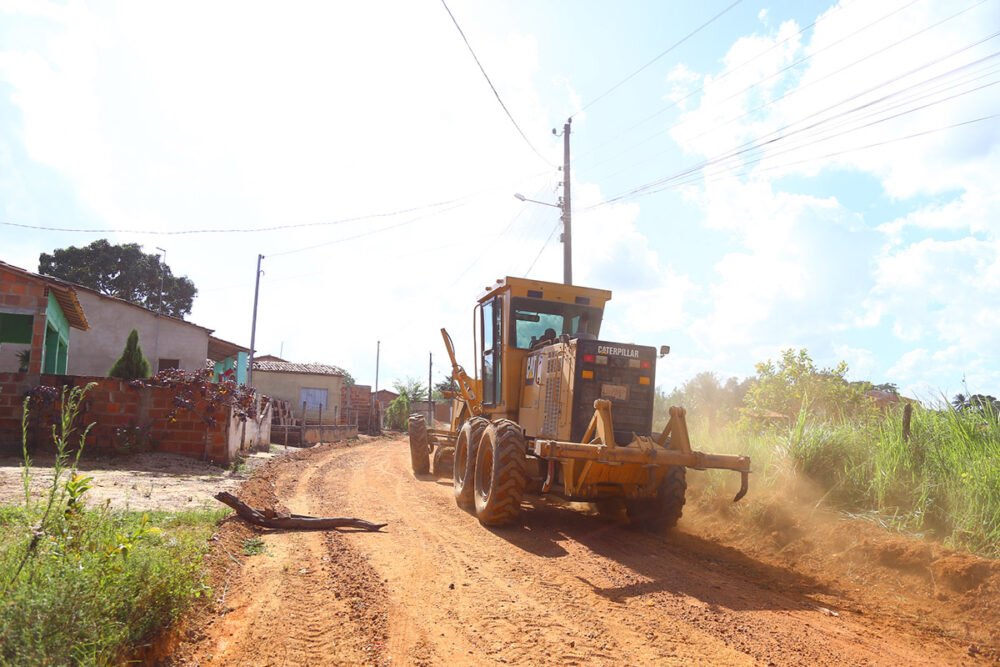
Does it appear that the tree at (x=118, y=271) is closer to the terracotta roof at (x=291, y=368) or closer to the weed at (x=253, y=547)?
the terracotta roof at (x=291, y=368)

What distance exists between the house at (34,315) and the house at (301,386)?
1838cm

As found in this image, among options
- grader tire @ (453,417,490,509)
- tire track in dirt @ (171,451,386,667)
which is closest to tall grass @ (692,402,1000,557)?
grader tire @ (453,417,490,509)

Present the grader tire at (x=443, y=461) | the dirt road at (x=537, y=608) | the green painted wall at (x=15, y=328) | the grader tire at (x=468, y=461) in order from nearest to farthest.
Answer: the dirt road at (x=537, y=608) < the grader tire at (x=468, y=461) < the grader tire at (x=443, y=461) < the green painted wall at (x=15, y=328)

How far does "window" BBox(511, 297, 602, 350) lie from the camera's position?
9.38m

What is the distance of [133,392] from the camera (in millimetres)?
12219

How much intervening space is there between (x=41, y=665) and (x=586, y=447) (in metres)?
4.83

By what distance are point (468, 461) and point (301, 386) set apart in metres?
30.2

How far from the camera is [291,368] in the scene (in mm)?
37094

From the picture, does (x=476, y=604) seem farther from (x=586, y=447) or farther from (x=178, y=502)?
(x=178, y=502)

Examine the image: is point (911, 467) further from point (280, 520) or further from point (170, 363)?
point (170, 363)

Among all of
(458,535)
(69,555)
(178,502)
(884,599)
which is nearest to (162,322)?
(178,502)

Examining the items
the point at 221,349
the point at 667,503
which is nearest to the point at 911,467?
the point at 667,503

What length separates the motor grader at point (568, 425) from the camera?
6863mm

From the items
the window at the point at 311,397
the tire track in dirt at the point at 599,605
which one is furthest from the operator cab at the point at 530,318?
the window at the point at 311,397
